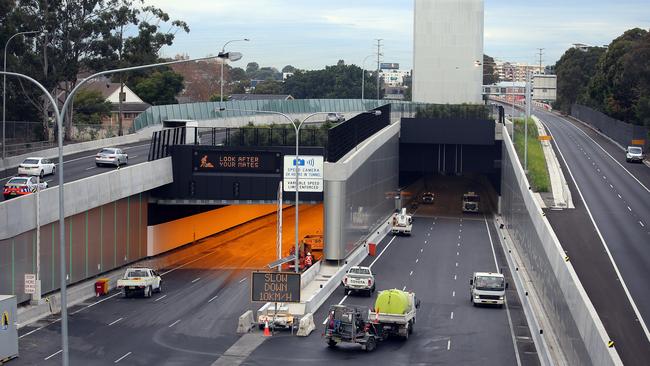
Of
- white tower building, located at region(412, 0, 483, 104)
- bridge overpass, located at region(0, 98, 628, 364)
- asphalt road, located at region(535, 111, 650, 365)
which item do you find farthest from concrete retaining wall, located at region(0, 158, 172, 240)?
white tower building, located at region(412, 0, 483, 104)

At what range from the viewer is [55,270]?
4916cm

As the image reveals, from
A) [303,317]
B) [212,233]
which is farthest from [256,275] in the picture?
[212,233]

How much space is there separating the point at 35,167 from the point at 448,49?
73.3m

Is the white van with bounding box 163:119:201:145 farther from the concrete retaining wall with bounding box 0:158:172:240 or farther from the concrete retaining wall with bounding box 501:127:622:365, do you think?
the concrete retaining wall with bounding box 501:127:622:365

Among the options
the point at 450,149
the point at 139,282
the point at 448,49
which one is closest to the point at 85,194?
the point at 139,282

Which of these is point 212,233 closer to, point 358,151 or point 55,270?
point 358,151

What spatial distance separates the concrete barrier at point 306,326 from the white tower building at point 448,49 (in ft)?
283

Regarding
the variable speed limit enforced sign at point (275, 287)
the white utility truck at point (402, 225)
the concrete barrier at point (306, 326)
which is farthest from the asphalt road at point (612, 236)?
the white utility truck at point (402, 225)

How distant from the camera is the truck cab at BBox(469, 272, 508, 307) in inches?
1941

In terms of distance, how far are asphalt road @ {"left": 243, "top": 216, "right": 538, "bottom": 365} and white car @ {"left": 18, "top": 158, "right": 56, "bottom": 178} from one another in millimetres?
22151

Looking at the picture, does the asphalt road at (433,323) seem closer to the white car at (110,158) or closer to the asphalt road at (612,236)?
the asphalt road at (612,236)

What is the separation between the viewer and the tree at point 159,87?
147 m

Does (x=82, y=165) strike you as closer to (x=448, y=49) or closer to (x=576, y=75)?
(x=448, y=49)

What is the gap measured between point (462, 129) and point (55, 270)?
56.6 metres
